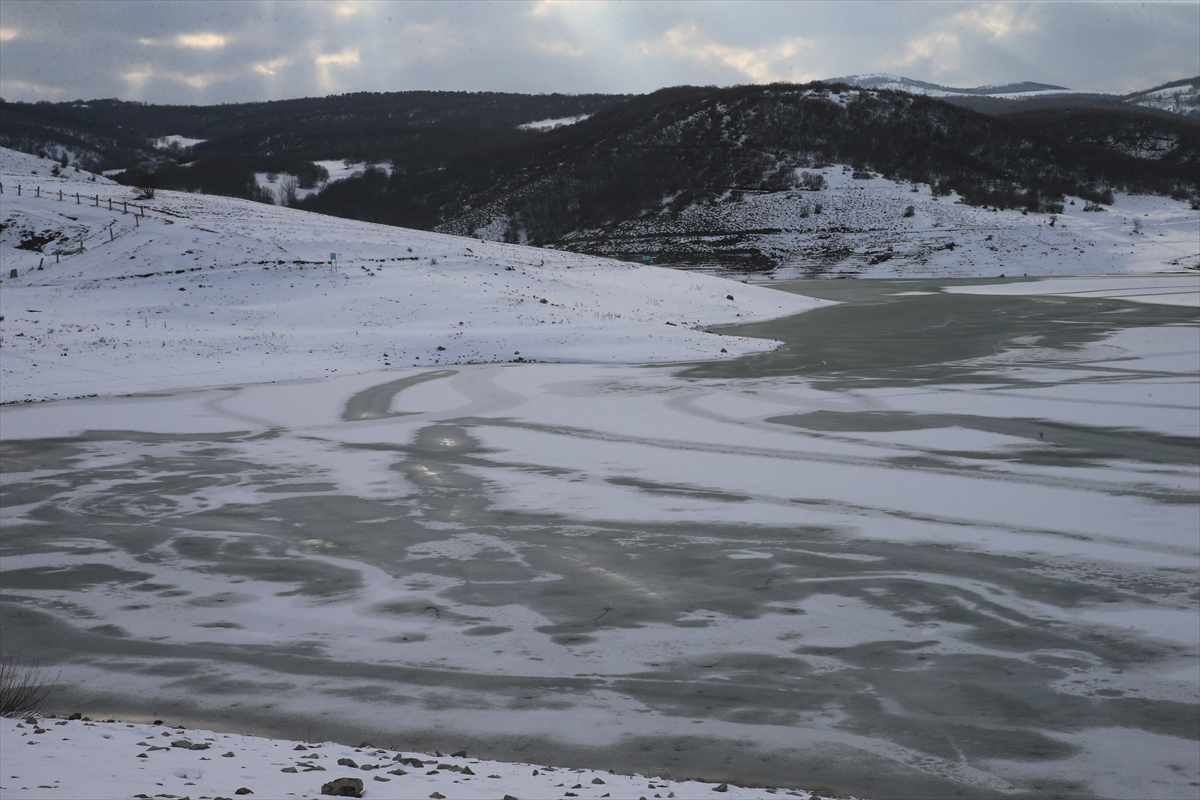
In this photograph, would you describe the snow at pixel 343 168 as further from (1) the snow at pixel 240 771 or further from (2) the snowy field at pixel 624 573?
(1) the snow at pixel 240 771

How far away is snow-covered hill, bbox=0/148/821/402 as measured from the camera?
2636 cm

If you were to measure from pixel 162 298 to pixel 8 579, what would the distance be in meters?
28.6

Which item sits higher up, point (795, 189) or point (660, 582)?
point (795, 189)

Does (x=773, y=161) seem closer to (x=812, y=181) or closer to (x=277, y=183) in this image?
(x=812, y=181)

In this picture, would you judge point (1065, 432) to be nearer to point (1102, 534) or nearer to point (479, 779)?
point (1102, 534)

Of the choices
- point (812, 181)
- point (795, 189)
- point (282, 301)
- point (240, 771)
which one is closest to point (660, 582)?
point (240, 771)

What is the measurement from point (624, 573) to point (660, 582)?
18.4 inches

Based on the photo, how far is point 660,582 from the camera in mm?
9445

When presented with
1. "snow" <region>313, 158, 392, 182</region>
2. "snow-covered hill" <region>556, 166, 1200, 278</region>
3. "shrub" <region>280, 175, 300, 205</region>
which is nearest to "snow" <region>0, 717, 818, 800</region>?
"snow-covered hill" <region>556, 166, 1200, 278</region>

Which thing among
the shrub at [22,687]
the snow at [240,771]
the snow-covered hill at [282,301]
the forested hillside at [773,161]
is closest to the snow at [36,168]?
the snow-covered hill at [282,301]

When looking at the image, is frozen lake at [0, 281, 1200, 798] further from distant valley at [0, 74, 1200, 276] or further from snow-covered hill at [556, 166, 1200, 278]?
distant valley at [0, 74, 1200, 276]

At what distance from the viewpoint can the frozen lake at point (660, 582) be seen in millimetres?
6559

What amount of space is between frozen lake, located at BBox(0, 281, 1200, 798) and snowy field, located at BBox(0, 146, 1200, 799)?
0.15ft

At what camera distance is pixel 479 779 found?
207 inches
